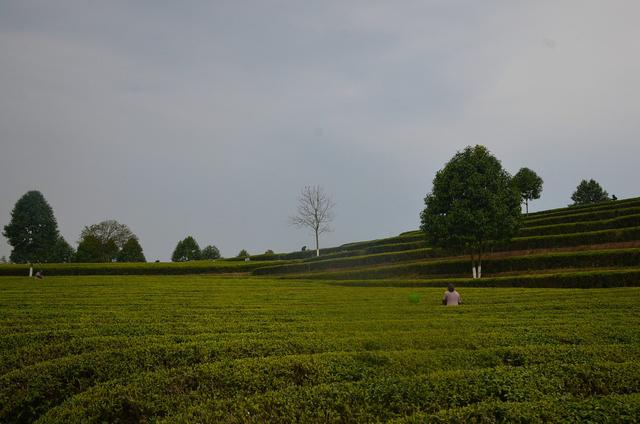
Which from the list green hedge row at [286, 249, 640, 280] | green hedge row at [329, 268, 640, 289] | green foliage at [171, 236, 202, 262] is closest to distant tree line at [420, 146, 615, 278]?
green hedge row at [286, 249, 640, 280]

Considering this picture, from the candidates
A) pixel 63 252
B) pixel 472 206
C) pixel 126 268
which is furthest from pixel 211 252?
pixel 472 206

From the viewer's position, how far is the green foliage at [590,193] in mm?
97438

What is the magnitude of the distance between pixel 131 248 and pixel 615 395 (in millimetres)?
105183

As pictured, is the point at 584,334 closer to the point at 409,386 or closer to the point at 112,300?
the point at 409,386

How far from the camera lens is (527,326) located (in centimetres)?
1088

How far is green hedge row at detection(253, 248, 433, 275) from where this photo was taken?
48594 millimetres

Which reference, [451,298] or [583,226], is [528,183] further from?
[451,298]

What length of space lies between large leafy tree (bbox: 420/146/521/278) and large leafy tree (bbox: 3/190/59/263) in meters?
75.1

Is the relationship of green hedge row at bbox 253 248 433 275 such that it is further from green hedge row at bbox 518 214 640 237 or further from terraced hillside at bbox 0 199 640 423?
terraced hillside at bbox 0 199 640 423

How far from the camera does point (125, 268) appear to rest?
49094mm

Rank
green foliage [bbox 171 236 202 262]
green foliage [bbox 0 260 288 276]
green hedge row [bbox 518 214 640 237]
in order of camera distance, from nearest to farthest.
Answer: green hedge row [bbox 518 214 640 237] < green foliage [bbox 0 260 288 276] < green foliage [bbox 171 236 202 262]

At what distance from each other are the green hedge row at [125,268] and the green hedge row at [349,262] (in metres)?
4.88

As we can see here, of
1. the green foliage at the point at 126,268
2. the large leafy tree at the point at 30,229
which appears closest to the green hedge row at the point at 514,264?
the green foliage at the point at 126,268

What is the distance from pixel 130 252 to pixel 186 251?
60.0 ft
